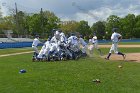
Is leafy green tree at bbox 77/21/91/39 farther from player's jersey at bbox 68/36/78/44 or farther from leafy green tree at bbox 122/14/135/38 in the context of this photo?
player's jersey at bbox 68/36/78/44

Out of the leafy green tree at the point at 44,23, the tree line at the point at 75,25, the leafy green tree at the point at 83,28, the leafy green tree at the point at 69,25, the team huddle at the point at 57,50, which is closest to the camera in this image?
the team huddle at the point at 57,50

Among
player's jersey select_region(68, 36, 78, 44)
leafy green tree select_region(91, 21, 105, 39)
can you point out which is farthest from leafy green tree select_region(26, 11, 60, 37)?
player's jersey select_region(68, 36, 78, 44)

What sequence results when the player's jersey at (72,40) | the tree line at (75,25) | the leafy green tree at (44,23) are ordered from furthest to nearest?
1. the tree line at (75,25)
2. the leafy green tree at (44,23)
3. the player's jersey at (72,40)

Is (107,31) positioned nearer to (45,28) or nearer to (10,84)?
(45,28)

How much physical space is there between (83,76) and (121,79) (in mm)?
2073

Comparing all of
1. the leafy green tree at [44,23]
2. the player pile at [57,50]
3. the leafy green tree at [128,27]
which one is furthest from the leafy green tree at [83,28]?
the player pile at [57,50]

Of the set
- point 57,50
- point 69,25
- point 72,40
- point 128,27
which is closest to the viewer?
point 57,50

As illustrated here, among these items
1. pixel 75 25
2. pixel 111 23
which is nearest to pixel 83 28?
pixel 75 25

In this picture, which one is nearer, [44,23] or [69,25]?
[44,23]

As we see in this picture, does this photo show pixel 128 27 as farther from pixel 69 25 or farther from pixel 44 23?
pixel 44 23

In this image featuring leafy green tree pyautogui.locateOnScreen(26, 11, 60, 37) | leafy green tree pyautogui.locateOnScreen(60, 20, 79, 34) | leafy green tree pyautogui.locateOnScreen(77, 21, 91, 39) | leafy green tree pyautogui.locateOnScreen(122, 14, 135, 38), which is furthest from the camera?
leafy green tree pyautogui.locateOnScreen(60, 20, 79, 34)

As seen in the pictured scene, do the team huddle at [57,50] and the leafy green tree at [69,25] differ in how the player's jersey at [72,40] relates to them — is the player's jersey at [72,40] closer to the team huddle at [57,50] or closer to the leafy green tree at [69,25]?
the team huddle at [57,50]

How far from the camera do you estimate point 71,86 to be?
13.2m

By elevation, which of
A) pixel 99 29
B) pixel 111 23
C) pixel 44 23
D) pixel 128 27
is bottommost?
pixel 99 29
